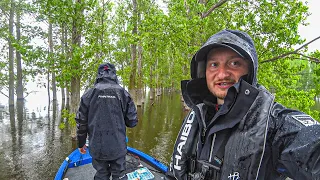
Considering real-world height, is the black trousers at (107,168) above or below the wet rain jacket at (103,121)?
below

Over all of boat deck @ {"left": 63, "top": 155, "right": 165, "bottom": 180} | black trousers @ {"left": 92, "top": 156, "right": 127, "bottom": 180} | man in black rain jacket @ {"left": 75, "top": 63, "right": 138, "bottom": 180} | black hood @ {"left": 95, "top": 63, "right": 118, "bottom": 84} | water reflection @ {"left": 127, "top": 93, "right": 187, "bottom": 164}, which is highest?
black hood @ {"left": 95, "top": 63, "right": 118, "bottom": 84}

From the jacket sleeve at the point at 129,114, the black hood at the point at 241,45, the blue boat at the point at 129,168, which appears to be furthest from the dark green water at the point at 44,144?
the black hood at the point at 241,45

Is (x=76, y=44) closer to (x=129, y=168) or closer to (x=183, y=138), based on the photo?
(x=129, y=168)

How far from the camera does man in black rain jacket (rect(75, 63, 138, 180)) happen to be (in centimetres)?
397

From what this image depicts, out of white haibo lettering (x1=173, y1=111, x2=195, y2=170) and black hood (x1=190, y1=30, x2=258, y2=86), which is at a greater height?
black hood (x1=190, y1=30, x2=258, y2=86)

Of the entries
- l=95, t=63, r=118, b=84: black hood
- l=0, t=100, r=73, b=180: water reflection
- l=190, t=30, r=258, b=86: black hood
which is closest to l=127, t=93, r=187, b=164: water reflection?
l=0, t=100, r=73, b=180: water reflection

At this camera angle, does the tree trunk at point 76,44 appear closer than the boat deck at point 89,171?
No

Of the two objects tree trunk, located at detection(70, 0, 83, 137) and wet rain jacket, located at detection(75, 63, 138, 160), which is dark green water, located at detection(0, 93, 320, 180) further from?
wet rain jacket, located at detection(75, 63, 138, 160)

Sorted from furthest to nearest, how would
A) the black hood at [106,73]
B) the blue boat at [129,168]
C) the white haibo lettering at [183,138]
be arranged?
the blue boat at [129,168], the black hood at [106,73], the white haibo lettering at [183,138]

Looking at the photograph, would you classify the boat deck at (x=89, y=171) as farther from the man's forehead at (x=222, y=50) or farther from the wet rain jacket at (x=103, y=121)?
the man's forehead at (x=222, y=50)

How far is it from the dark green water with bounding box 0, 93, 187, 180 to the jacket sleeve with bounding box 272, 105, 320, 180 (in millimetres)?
8117

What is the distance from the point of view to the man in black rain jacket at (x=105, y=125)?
397 centimetres

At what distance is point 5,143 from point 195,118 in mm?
13069

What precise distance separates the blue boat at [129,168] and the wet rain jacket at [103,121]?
1629mm
